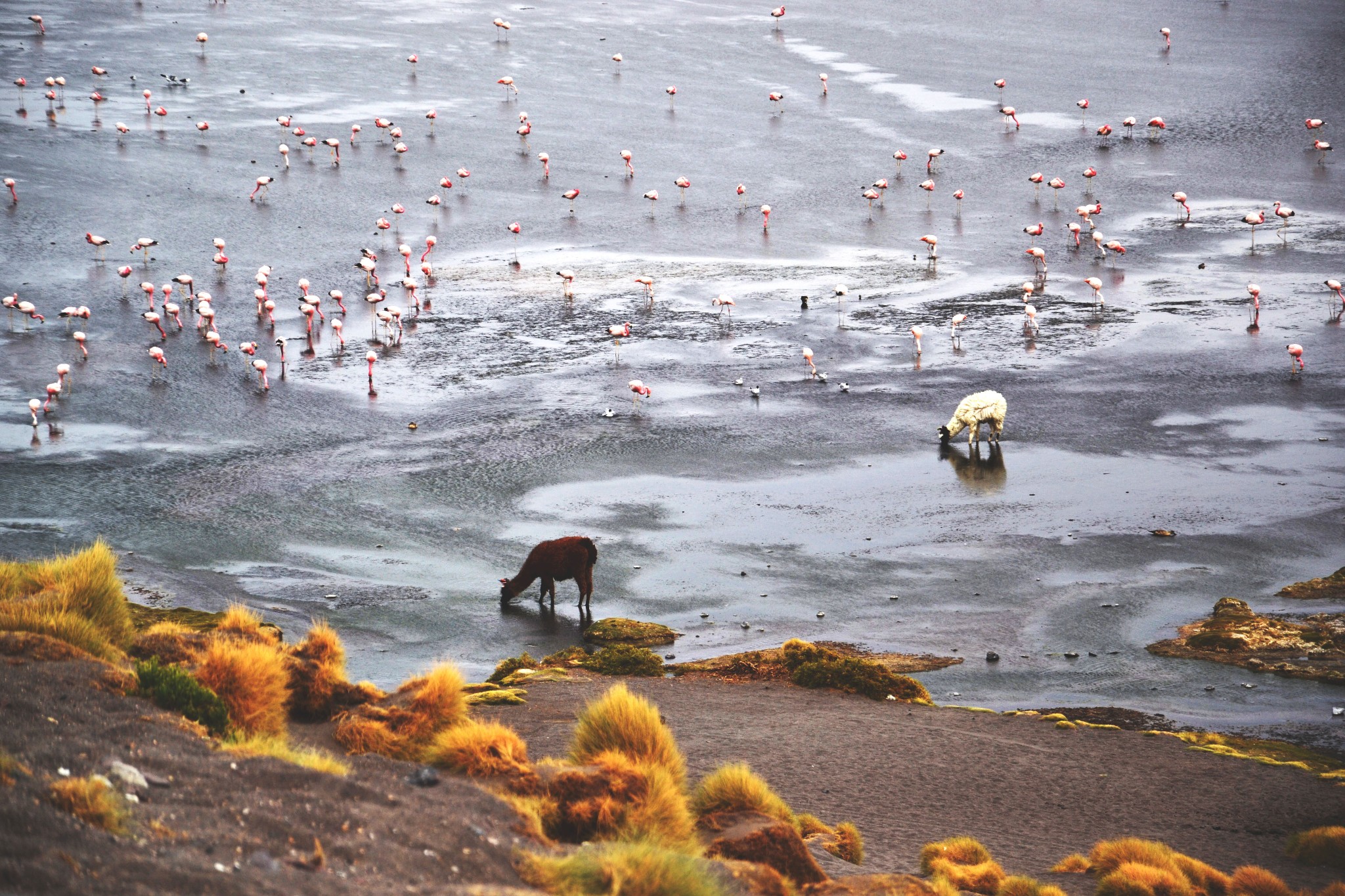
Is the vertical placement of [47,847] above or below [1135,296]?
below

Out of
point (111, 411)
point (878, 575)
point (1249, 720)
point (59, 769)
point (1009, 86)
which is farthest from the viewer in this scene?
point (1009, 86)

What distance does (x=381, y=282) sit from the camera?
116 feet

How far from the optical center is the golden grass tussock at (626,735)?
11039 millimetres

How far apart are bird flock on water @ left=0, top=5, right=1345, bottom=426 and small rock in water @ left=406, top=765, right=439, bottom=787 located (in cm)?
1859

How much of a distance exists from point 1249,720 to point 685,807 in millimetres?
9565

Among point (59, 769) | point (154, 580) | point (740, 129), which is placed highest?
point (740, 129)

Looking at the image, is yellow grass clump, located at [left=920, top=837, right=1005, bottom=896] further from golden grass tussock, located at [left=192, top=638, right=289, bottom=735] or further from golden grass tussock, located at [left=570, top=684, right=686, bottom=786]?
golden grass tussock, located at [left=192, top=638, right=289, bottom=735]

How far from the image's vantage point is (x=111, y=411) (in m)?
27.2

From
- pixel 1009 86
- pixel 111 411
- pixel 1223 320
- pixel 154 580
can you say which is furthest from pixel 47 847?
pixel 1009 86

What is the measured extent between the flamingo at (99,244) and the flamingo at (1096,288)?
2557cm

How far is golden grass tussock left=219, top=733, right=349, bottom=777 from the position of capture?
8961 mm

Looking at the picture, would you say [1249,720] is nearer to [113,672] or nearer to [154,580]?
[113,672]

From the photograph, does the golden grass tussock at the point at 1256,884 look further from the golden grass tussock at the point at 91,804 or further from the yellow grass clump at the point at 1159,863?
the golden grass tussock at the point at 91,804

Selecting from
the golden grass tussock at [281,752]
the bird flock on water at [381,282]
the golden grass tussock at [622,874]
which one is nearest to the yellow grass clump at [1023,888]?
the golden grass tussock at [622,874]
